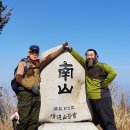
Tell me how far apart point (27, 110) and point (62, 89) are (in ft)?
2.65

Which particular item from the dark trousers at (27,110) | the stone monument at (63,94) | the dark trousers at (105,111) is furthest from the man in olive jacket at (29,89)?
the dark trousers at (105,111)

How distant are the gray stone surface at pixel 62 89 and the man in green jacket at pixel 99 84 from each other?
0.23m

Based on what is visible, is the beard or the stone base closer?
the beard

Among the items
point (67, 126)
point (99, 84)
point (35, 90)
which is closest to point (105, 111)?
point (99, 84)

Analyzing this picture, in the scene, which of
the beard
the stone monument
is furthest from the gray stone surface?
the beard

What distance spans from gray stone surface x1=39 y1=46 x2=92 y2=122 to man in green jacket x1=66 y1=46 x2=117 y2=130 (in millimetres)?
228

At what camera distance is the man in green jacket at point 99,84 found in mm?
8133

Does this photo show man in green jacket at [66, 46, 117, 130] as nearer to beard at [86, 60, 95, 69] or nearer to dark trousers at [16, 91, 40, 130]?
beard at [86, 60, 95, 69]

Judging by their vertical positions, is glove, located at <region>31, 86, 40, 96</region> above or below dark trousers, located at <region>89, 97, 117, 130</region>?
above

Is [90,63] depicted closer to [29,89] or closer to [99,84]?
[99,84]

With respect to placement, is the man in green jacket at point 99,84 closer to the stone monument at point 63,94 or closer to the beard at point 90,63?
the beard at point 90,63

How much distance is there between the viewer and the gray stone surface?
834 centimetres

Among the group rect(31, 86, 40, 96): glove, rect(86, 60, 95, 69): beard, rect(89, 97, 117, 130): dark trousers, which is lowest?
rect(89, 97, 117, 130): dark trousers

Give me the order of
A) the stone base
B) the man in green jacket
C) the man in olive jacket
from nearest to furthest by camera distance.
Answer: the man in olive jacket < the man in green jacket < the stone base
